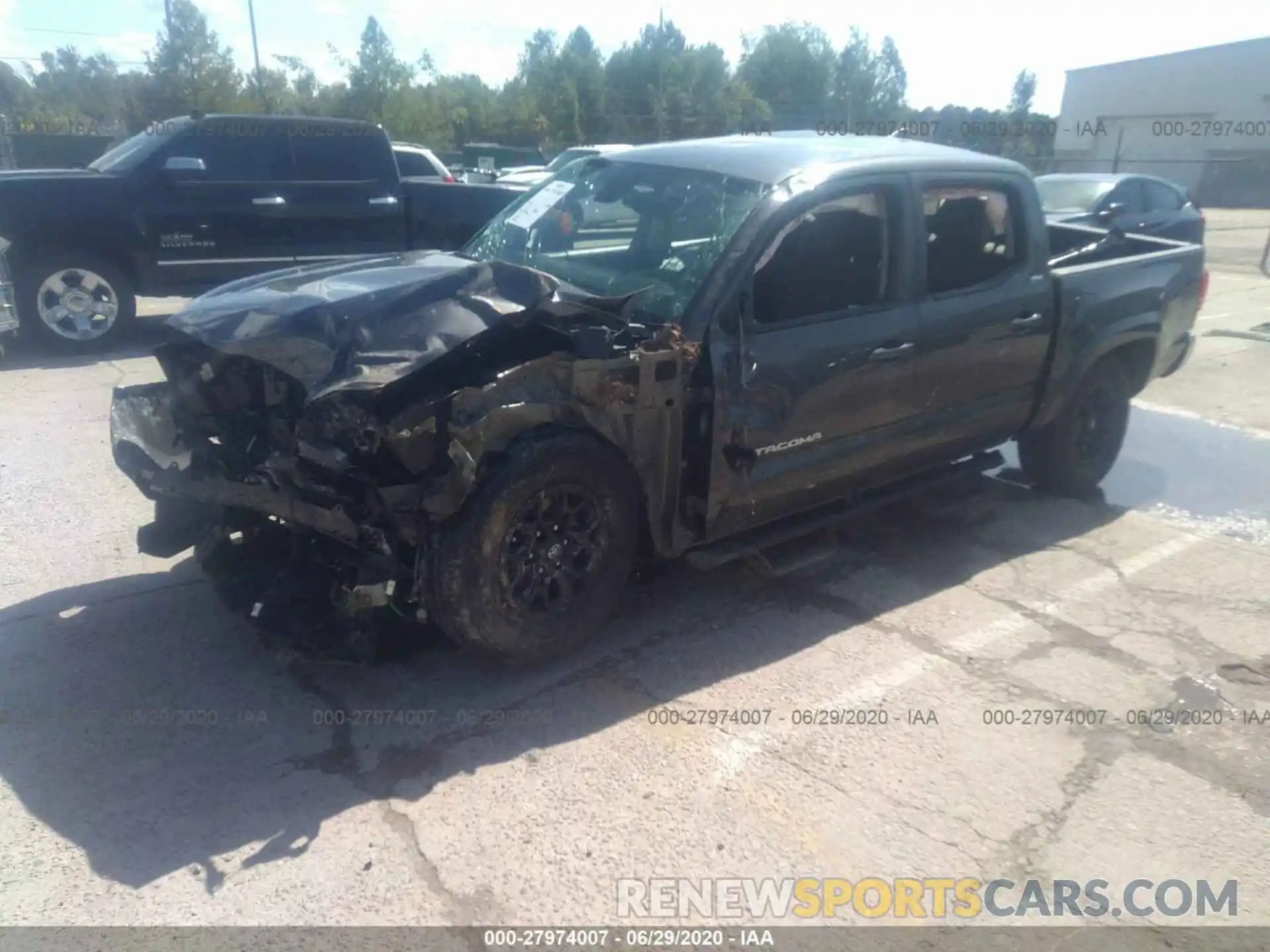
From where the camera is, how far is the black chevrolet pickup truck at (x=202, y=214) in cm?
872

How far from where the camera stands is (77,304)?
351 inches

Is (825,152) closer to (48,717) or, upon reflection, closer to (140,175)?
(48,717)

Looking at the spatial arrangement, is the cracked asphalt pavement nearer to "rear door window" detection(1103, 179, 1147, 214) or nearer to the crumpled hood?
the crumpled hood

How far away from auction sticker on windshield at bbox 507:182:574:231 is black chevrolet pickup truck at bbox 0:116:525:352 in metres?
5.31

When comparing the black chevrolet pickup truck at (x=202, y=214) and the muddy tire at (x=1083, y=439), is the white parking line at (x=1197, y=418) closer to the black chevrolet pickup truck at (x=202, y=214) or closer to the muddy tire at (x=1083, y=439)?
the muddy tire at (x=1083, y=439)

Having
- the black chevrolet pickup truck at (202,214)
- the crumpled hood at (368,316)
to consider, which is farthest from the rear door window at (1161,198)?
the crumpled hood at (368,316)

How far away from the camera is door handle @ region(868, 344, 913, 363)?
4387 mm

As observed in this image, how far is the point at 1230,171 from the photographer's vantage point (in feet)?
119

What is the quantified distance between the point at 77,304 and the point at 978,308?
25.9ft

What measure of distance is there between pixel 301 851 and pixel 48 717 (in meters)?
1.25

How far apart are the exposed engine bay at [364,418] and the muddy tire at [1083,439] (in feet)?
9.76

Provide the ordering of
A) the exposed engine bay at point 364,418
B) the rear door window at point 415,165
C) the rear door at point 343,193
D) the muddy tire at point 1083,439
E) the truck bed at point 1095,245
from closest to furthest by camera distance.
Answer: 1. the exposed engine bay at point 364,418
2. the muddy tire at point 1083,439
3. the truck bed at point 1095,245
4. the rear door at point 343,193
5. the rear door window at point 415,165

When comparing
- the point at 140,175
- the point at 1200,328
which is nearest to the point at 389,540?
the point at 140,175

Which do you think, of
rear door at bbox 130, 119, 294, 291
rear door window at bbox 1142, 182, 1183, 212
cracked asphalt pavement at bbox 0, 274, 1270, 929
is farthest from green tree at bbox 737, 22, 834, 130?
cracked asphalt pavement at bbox 0, 274, 1270, 929
